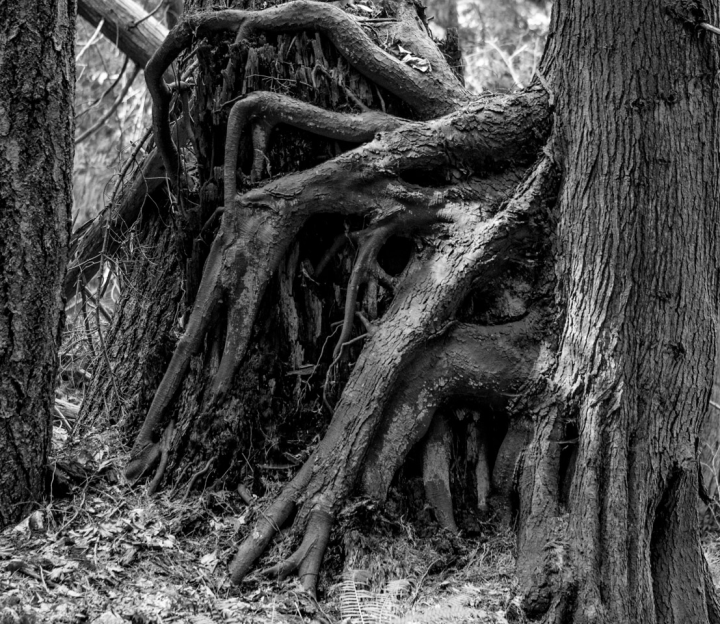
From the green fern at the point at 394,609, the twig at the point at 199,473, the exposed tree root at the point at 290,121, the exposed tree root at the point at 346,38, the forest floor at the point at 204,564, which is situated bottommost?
the green fern at the point at 394,609

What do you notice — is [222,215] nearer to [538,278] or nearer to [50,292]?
[50,292]

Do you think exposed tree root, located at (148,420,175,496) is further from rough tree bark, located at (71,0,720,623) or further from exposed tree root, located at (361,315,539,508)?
exposed tree root, located at (361,315,539,508)

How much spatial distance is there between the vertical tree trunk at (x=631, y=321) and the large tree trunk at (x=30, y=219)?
2.57 m

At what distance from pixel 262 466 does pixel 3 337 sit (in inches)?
62.6

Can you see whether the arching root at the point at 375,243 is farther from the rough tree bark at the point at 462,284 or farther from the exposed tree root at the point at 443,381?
the exposed tree root at the point at 443,381

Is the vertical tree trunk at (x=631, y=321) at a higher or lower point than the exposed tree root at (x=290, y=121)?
lower

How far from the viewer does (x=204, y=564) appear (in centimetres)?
371

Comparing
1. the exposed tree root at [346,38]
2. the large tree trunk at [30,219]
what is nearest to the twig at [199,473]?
the large tree trunk at [30,219]

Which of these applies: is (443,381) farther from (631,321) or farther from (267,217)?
(267,217)

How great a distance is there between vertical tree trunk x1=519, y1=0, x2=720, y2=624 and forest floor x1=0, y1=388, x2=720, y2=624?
0.39 meters

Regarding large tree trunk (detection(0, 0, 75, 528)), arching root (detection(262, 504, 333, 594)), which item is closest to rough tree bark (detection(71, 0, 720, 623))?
arching root (detection(262, 504, 333, 594))

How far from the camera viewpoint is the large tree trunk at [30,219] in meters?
3.46

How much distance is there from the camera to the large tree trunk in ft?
11.3

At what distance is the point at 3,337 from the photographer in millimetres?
3461
